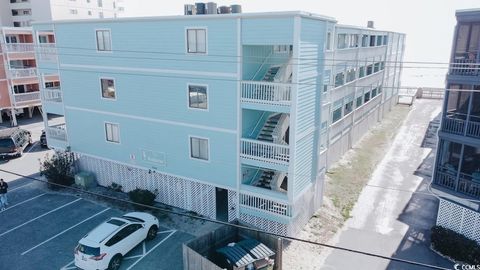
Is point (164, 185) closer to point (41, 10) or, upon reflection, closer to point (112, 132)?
point (112, 132)

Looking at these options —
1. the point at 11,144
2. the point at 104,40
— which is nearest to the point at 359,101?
the point at 104,40

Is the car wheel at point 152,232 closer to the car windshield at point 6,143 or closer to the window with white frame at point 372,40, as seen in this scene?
the car windshield at point 6,143

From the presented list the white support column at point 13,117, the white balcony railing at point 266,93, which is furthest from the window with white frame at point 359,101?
the white support column at point 13,117

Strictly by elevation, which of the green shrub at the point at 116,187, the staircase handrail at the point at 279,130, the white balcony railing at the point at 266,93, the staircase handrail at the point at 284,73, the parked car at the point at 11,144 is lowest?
the green shrub at the point at 116,187

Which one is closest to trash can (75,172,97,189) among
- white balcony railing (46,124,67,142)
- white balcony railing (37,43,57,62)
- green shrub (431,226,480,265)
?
white balcony railing (46,124,67,142)

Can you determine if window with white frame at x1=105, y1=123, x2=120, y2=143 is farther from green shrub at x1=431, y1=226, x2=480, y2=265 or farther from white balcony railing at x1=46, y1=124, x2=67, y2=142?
green shrub at x1=431, y1=226, x2=480, y2=265

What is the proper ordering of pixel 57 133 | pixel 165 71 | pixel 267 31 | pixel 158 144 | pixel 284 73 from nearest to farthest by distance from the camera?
pixel 267 31 < pixel 284 73 < pixel 165 71 < pixel 158 144 < pixel 57 133
